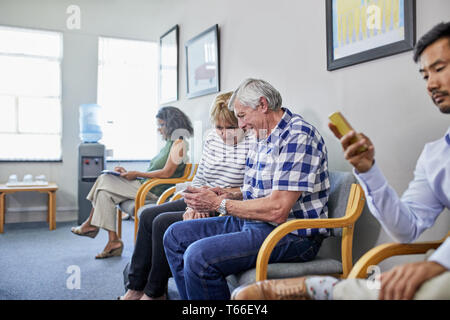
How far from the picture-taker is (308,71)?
2.26m

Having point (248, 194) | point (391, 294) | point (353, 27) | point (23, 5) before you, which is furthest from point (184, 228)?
point (23, 5)

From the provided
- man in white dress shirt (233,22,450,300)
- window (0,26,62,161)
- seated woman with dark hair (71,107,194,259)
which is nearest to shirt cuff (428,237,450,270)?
man in white dress shirt (233,22,450,300)

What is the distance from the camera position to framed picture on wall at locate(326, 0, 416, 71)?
1670 millimetres

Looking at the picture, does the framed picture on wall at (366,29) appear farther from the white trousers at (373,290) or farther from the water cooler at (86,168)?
the water cooler at (86,168)

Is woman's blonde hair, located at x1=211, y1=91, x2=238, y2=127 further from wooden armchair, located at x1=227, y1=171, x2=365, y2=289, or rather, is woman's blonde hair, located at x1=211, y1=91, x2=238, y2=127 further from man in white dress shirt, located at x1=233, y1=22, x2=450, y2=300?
man in white dress shirt, located at x1=233, y1=22, x2=450, y2=300

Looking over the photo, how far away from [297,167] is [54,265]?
7.57ft

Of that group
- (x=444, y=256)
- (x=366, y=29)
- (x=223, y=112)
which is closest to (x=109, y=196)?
(x=223, y=112)

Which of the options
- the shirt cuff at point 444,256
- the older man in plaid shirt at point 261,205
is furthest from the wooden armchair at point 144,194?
the shirt cuff at point 444,256

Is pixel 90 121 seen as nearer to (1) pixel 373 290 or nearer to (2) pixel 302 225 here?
(2) pixel 302 225

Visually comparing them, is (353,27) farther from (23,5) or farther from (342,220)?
(23,5)

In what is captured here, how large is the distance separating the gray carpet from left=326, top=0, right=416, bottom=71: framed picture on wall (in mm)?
1918

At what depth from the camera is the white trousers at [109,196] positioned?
10.6 ft

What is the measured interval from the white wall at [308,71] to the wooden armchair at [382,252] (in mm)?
414

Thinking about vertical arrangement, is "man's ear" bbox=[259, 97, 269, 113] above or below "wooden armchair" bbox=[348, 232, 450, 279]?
above
